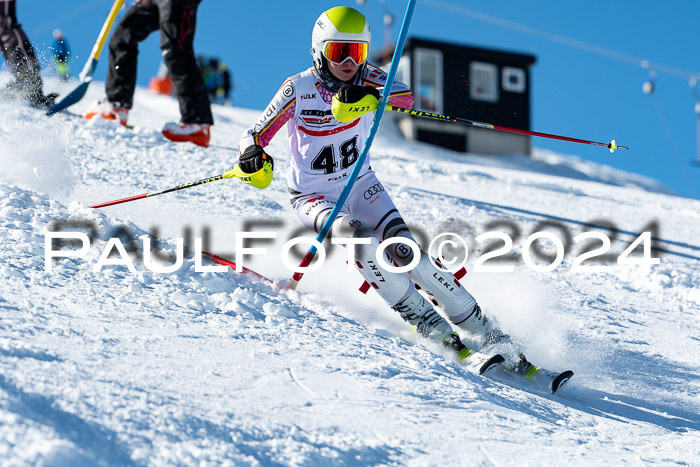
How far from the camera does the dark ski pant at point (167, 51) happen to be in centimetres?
746

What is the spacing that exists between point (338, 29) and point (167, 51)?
4065mm

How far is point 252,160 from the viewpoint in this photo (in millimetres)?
3939

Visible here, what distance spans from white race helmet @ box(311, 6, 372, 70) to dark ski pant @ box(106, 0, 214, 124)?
382cm

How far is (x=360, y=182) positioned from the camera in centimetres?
426

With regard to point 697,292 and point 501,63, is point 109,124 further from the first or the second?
point 501,63

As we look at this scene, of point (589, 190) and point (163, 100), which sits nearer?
point (589, 190)

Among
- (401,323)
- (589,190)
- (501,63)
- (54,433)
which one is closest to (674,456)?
(401,323)

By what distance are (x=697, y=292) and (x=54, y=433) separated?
4763 millimetres

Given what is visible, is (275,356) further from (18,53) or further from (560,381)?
(18,53)

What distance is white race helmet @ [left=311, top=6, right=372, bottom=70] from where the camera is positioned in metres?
3.89

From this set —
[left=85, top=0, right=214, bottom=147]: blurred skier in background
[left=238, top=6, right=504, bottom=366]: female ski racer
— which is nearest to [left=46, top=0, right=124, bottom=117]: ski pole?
[left=85, top=0, right=214, bottom=147]: blurred skier in background

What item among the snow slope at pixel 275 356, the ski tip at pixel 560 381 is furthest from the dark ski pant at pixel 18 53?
the ski tip at pixel 560 381

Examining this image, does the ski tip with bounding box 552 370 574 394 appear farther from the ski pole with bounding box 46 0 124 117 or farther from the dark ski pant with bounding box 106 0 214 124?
the ski pole with bounding box 46 0 124 117

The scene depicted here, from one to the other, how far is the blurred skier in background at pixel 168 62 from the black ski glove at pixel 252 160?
3886 millimetres
